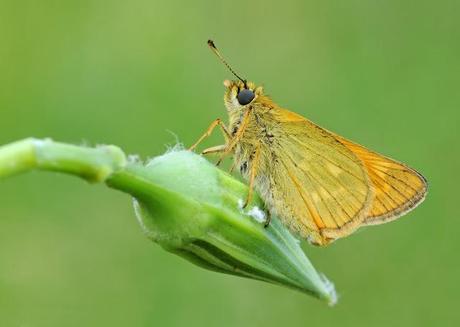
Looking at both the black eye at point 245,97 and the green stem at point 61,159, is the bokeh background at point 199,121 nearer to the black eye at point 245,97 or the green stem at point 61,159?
the black eye at point 245,97

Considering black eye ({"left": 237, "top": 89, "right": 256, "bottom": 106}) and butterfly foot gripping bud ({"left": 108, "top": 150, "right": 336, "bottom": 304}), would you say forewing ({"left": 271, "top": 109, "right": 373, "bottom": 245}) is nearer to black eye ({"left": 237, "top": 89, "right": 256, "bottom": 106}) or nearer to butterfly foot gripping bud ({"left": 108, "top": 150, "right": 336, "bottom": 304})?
black eye ({"left": 237, "top": 89, "right": 256, "bottom": 106})

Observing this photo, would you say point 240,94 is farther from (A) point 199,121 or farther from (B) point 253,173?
(A) point 199,121

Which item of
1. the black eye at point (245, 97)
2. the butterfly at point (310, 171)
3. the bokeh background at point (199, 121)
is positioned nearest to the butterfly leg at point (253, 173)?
the butterfly at point (310, 171)

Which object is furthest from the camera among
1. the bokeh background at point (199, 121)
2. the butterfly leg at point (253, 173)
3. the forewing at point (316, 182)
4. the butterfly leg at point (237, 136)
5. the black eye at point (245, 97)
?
the bokeh background at point (199, 121)

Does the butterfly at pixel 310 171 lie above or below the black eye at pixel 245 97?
below

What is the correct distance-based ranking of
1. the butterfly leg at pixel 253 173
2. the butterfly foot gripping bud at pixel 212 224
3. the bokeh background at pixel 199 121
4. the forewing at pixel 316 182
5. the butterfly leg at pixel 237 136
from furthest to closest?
the bokeh background at pixel 199 121
the butterfly leg at pixel 237 136
the forewing at pixel 316 182
the butterfly leg at pixel 253 173
the butterfly foot gripping bud at pixel 212 224

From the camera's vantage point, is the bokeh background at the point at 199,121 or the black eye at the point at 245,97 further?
the bokeh background at the point at 199,121

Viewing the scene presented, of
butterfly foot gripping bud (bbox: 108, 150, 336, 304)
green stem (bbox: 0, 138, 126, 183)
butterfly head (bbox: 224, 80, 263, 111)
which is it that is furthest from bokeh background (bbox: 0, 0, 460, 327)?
green stem (bbox: 0, 138, 126, 183)
